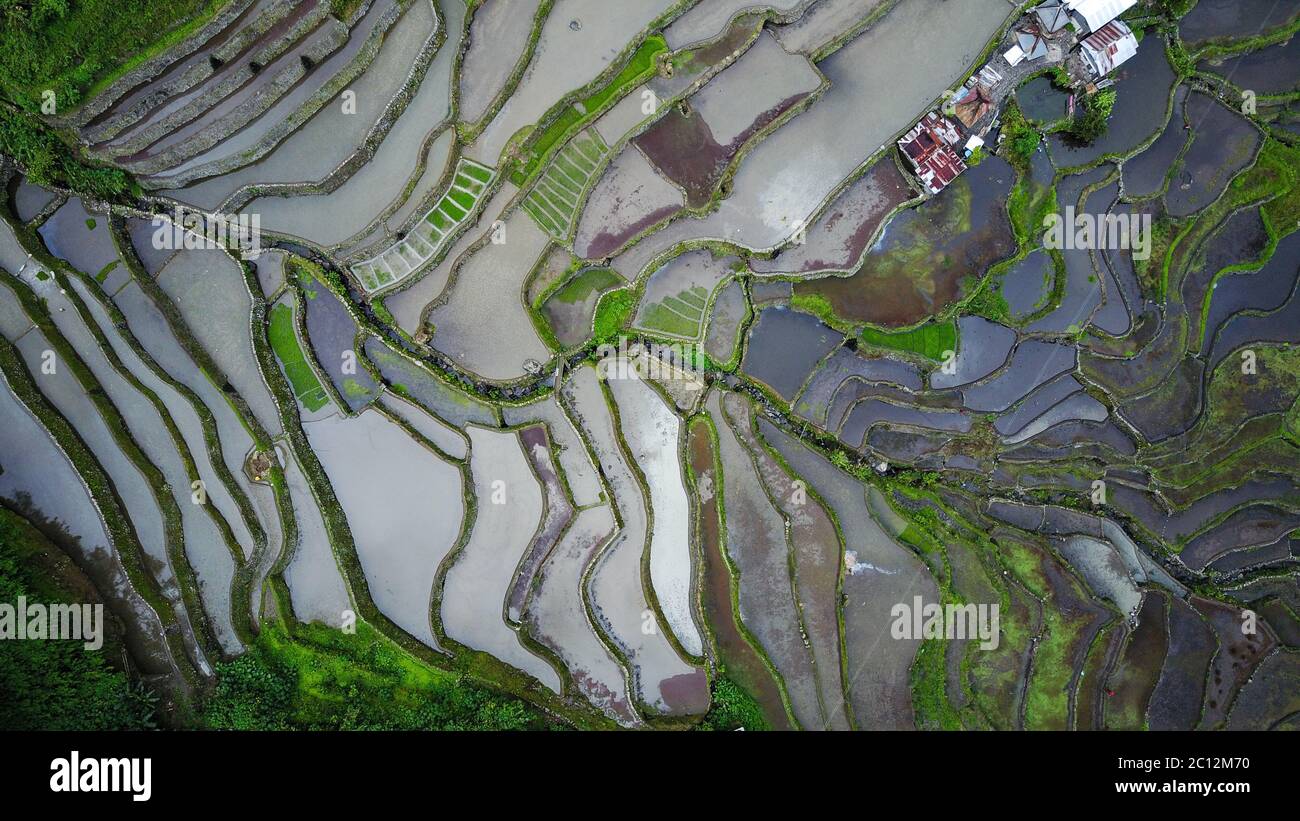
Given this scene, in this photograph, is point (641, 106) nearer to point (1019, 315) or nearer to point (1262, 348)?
point (1019, 315)

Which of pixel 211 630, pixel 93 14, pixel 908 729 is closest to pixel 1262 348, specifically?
pixel 908 729

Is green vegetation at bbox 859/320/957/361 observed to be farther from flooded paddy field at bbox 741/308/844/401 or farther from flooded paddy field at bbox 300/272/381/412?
flooded paddy field at bbox 300/272/381/412

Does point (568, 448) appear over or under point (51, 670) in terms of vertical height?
over

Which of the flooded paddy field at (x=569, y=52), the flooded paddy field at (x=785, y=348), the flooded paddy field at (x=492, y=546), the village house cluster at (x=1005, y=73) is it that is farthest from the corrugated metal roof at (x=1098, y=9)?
the flooded paddy field at (x=492, y=546)

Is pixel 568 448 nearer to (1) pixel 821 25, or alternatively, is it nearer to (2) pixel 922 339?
(2) pixel 922 339

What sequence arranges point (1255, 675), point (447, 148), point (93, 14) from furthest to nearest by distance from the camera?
point (1255, 675)
point (447, 148)
point (93, 14)

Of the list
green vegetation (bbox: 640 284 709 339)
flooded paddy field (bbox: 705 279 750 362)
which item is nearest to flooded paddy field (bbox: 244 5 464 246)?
green vegetation (bbox: 640 284 709 339)

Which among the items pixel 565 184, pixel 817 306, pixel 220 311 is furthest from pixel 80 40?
pixel 817 306
